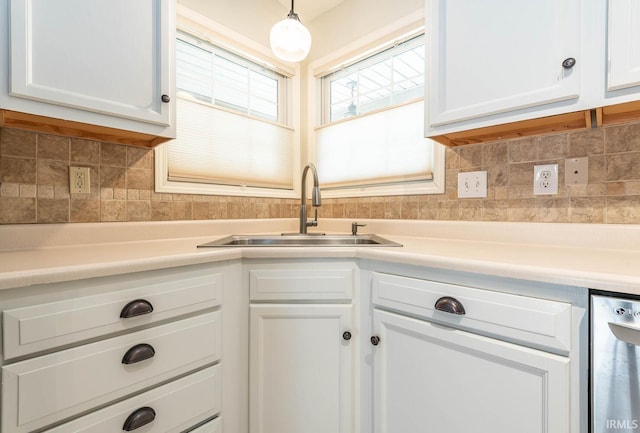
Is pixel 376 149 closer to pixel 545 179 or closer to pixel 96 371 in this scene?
pixel 545 179

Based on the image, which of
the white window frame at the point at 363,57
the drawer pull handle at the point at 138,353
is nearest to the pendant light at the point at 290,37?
the white window frame at the point at 363,57

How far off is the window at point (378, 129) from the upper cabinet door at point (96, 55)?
112cm

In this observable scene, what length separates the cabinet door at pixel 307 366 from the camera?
3.83 ft

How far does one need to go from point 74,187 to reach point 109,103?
414mm

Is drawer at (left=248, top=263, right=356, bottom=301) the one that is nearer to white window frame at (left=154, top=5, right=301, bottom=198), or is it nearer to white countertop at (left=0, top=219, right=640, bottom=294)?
white countertop at (left=0, top=219, right=640, bottom=294)

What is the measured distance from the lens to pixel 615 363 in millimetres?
664

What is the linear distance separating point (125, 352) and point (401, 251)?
897mm

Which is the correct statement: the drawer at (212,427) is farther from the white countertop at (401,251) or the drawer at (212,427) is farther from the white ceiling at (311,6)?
the white ceiling at (311,6)

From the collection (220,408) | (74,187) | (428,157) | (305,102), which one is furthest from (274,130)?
(220,408)

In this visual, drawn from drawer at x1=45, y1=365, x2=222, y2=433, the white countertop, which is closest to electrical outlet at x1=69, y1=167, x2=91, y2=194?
the white countertop

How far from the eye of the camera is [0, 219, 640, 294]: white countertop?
745mm

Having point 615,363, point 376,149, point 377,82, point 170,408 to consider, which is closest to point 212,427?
point 170,408

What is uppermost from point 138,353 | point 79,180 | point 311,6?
point 311,6

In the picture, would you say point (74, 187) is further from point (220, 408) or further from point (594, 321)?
point (594, 321)
